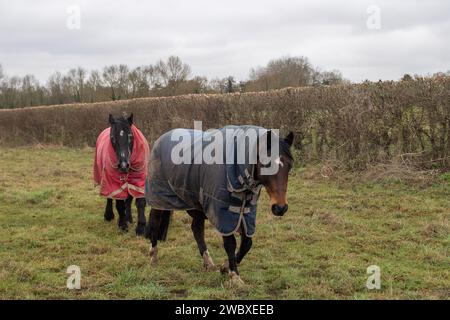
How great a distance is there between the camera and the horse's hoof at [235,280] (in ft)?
16.5

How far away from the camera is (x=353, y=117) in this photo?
450 inches

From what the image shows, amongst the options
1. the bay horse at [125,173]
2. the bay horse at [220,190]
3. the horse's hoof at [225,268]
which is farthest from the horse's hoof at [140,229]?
the horse's hoof at [225,268]

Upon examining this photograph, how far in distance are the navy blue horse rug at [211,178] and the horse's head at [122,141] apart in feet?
4.63

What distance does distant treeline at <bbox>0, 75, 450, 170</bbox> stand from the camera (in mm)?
10312

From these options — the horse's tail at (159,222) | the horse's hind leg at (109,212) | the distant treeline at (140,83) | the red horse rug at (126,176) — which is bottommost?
the horse's hind leg at (109,212)

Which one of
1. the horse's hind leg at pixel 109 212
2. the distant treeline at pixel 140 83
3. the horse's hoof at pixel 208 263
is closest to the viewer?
the horse's hoof at pixel 208 263

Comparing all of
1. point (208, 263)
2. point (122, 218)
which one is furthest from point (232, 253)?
point (122, 218)

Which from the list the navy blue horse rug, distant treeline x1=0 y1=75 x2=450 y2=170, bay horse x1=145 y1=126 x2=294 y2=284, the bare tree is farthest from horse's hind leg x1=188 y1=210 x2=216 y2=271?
the bare tree

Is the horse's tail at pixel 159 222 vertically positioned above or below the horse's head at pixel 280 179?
below

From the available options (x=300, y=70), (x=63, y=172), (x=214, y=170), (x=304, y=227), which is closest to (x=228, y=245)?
(x=214, y=170)

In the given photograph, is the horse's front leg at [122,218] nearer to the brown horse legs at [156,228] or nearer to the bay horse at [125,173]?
the bay horse at [125,173]

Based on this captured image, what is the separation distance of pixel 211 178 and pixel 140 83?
3188 cm
